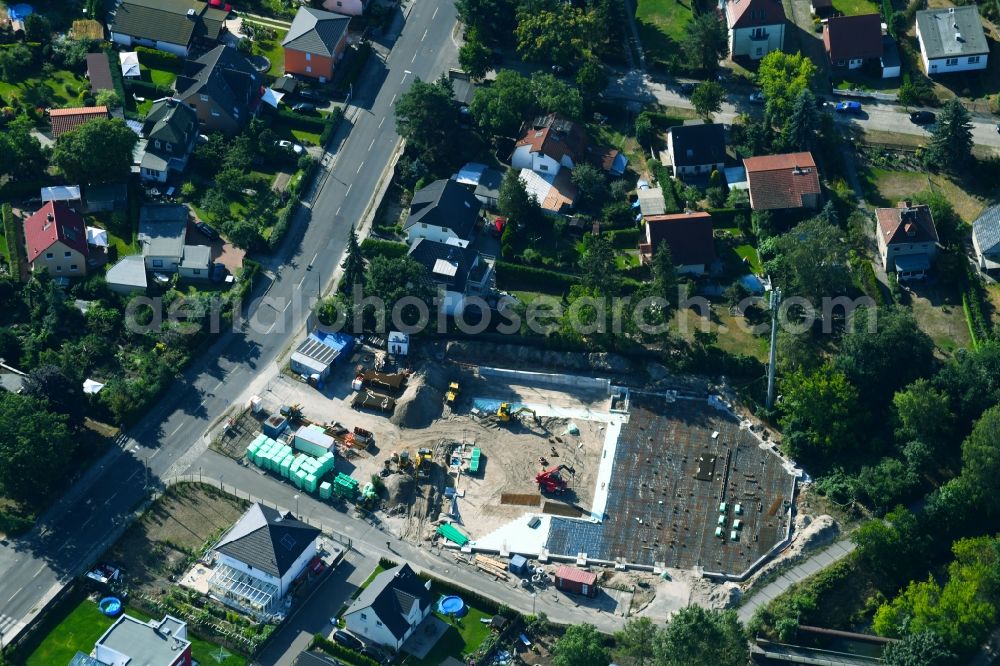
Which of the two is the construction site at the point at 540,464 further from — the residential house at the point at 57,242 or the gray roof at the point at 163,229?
the residential house at the point at 57,242

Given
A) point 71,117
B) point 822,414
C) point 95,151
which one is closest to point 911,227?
point 822,414

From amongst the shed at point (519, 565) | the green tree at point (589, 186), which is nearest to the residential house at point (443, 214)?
the green tree at point (589, 186)

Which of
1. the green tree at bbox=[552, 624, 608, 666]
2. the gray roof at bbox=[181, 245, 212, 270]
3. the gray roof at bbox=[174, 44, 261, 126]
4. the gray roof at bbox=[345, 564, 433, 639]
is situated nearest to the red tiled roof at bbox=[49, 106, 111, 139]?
the gray roof at bbox=[174, 44, 261, 126]

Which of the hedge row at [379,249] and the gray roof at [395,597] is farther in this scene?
the hedge row at [379,249]

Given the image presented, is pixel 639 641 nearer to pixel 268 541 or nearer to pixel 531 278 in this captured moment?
pixel 268 541

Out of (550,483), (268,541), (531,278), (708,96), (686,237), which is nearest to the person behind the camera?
(268,541)

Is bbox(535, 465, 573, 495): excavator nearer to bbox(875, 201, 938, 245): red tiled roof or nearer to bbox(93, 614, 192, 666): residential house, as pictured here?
bbox(93, 614, 192, 666): residential house

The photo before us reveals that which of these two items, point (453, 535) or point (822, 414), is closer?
point (453, 535)

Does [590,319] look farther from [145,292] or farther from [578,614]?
[145,292]

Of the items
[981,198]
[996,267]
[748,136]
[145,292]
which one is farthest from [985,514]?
[145,292]
